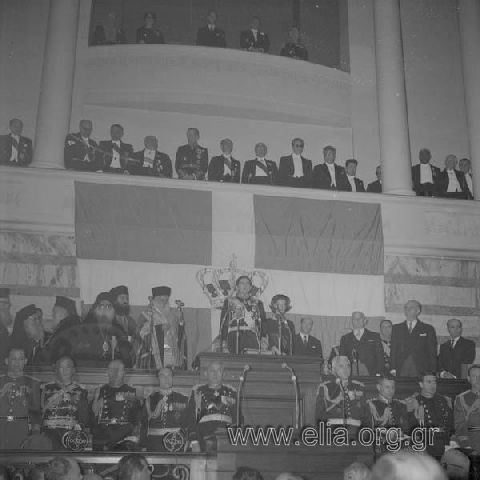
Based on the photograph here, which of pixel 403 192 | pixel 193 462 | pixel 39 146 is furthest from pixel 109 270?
pixel 403 192

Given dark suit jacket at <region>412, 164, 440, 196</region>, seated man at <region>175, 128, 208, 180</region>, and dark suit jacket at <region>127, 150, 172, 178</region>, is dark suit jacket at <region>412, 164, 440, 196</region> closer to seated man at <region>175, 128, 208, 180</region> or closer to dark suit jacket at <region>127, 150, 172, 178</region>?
seated man at <region>175, 128, 208, 180</region>

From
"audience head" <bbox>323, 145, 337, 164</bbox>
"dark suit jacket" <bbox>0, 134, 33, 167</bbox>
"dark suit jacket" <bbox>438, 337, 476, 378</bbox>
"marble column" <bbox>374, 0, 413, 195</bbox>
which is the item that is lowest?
"dark suit jacket" <bbox>438, 337, 476, 378</bbox>

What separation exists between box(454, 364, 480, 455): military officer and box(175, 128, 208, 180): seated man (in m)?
4.05

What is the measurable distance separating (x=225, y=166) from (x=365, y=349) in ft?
9.47

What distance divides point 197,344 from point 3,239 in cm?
246

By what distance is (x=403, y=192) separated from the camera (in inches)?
362

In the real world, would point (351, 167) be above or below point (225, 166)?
above

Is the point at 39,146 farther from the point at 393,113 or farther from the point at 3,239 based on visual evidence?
the point at 393,113

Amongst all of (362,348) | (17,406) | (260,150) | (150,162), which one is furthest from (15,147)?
(362,348)

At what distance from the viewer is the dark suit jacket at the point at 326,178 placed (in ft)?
30.0

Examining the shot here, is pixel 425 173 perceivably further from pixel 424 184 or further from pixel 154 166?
pixel 154 166

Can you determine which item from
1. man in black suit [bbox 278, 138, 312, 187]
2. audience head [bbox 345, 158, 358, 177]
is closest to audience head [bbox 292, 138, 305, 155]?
man in black suit [bbox 278, 138, 312, 187]

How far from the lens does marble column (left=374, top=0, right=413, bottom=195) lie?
9523mm

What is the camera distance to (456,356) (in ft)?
27.4
